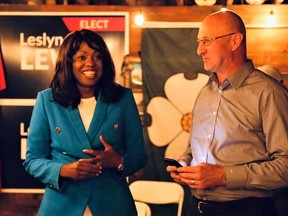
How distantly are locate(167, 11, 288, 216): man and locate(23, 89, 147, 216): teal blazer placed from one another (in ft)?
0.87

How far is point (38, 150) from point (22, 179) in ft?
8.61

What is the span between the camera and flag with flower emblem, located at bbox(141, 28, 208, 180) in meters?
4.38

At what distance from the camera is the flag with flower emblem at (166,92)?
438 centimetres

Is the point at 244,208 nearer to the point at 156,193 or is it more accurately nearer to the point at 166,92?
the point at 156,193

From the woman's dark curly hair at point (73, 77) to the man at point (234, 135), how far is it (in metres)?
0.43

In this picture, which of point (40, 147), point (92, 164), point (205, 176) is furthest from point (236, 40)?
point (40, 147)

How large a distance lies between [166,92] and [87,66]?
2.39 m

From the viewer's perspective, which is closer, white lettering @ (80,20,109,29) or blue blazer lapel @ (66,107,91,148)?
blue blazer lapel @ (66,107,91,148)

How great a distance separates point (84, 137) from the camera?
79.1 inches

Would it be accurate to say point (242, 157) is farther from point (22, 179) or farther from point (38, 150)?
point (22, 179)

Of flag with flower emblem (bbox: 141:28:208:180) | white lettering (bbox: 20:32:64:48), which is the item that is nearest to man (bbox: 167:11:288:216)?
flag with flower emblem (bbox: 141:28:208:180)

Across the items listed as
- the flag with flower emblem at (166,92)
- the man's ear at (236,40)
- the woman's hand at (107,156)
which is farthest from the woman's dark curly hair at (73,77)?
the flag with flower emblem at (166,92)

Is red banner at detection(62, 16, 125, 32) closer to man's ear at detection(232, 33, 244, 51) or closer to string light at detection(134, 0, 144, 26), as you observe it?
string light at detection(134, 0, 144, 26)

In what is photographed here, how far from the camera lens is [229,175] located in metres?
1.86
